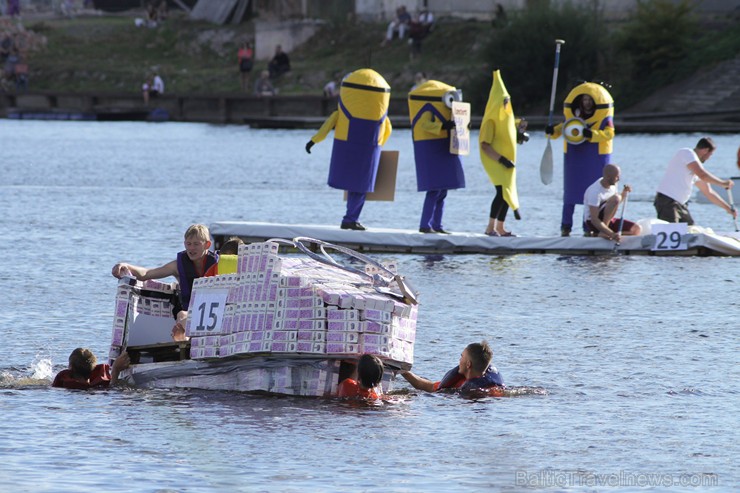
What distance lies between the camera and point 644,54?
54594 mm

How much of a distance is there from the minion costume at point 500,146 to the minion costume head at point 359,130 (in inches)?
54.7

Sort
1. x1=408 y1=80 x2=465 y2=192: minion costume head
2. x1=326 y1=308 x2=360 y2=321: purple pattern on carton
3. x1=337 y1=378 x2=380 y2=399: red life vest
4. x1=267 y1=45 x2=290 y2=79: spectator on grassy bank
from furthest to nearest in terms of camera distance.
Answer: x1=267 y1=45 x2=290 y2=79: spectator on grassy bank < x1=408 y1=80 x2=465 y2=192: minion costume head < x1=337 y1=378 x2=380 y2=399: red life vest < x1=326 y1=308 x2=360 y2=321: purple pattern on carton

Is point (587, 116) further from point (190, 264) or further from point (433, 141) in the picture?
point (190, 264)

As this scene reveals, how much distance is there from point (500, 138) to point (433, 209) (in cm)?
136

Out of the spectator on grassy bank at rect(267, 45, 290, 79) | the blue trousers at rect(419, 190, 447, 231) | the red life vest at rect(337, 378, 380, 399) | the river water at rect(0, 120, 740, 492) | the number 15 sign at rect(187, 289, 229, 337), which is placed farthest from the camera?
the spectator on grassy bank at rect(267, 45, 290, 79)

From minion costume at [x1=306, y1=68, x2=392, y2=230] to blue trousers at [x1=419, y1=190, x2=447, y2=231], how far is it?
0.78 meters

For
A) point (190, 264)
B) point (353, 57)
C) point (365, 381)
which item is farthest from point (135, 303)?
point (353, 57)

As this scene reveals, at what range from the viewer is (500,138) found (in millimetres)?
20969

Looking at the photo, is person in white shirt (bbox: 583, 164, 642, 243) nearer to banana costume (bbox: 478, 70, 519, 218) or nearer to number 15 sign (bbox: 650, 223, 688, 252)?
number 15 sign (bbox: 650, 223, 688, 252)

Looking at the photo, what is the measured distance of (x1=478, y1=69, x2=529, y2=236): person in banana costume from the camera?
819 inches

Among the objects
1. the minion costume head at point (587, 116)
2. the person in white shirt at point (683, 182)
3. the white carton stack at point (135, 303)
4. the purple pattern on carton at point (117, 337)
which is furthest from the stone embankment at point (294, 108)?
the purple pattern on carton at point (117, 337)

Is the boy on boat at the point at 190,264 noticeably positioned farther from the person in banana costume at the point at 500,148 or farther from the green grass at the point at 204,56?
the green grass at the point at 204,56

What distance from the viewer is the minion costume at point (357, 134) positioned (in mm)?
20828

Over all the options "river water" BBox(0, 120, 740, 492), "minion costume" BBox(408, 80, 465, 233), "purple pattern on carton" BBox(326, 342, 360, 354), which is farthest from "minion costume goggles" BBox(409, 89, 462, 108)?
"purple pattern on carton" BBox(326, 342, 360, 354)
